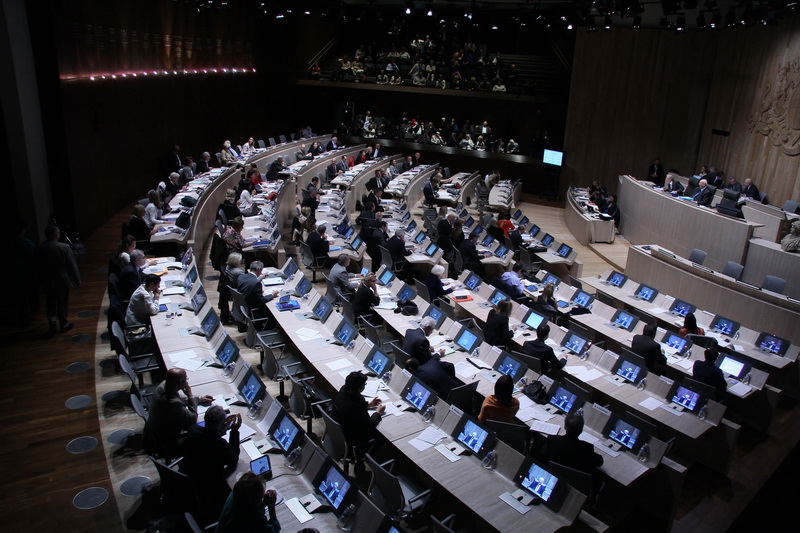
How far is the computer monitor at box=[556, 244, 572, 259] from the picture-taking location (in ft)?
44.4

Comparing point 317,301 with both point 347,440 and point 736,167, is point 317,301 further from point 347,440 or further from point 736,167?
point 736,167

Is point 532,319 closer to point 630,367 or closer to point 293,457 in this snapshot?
point 630,367

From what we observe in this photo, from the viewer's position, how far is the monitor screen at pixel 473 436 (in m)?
5.77

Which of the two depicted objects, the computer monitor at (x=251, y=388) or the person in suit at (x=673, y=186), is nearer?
the computer monitor at (x=251, y=388)

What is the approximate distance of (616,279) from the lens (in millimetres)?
11797

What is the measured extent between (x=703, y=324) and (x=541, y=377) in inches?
173

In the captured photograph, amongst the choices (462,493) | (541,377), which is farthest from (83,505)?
(541,377)

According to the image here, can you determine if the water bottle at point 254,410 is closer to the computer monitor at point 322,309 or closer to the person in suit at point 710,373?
the computer monitor at point 322,309

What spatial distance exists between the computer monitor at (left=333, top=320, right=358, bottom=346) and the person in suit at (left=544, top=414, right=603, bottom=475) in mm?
3141

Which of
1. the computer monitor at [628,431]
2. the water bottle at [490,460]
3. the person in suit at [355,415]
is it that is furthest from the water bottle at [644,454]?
the person in suit at [355,415]

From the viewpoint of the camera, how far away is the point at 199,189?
15.6 meters

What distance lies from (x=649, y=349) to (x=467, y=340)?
8.29 feet

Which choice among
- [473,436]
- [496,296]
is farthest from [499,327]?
[473,436]

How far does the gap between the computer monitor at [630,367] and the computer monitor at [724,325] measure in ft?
8.48
